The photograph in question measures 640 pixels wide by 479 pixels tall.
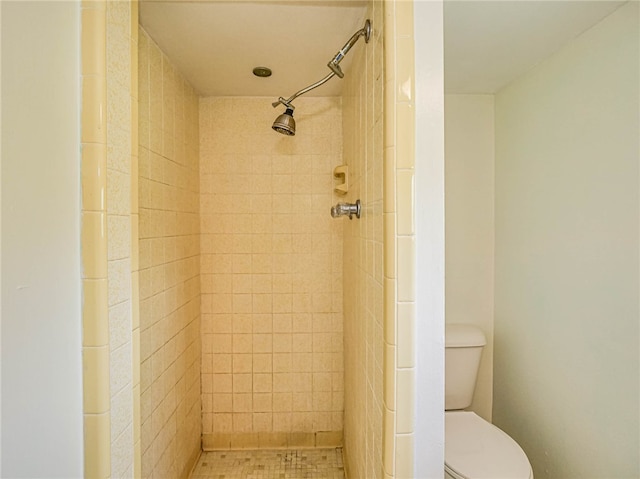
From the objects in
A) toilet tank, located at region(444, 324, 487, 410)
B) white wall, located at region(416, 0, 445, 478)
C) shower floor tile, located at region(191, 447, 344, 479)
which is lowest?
shower floor tile, located at region(191, 447, 344, 479)

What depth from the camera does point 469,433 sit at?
144cm

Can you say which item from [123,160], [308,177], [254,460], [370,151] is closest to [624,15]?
[370,151]

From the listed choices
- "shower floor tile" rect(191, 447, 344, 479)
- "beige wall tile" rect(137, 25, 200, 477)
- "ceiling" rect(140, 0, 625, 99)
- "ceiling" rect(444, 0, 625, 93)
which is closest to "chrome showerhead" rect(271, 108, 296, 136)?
"ceiling" rect(140, 0, 625, 99)

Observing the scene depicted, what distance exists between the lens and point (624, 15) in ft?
3.56

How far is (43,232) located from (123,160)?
0.27 metres

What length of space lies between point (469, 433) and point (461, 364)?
13.4 inches

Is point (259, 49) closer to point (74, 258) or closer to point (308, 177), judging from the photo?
point (308, 177)

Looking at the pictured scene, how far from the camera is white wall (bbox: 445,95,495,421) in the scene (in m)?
1.83

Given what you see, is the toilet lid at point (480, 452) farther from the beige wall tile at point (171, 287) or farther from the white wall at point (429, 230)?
the beige wall tile at point (171, 287)

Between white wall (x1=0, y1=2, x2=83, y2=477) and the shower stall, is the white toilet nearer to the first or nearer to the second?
the shower stall

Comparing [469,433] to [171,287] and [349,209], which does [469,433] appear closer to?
[349,209]

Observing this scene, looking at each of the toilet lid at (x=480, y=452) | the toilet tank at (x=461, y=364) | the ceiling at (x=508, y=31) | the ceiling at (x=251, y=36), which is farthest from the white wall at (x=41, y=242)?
the toilet tank at (x=461, y=364)

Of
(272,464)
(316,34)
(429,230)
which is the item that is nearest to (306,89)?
(316,34)

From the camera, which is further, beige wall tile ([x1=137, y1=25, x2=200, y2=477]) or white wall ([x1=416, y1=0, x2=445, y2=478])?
beige wall tile ([x1=137, y1=25, x2=200, y2=477])
